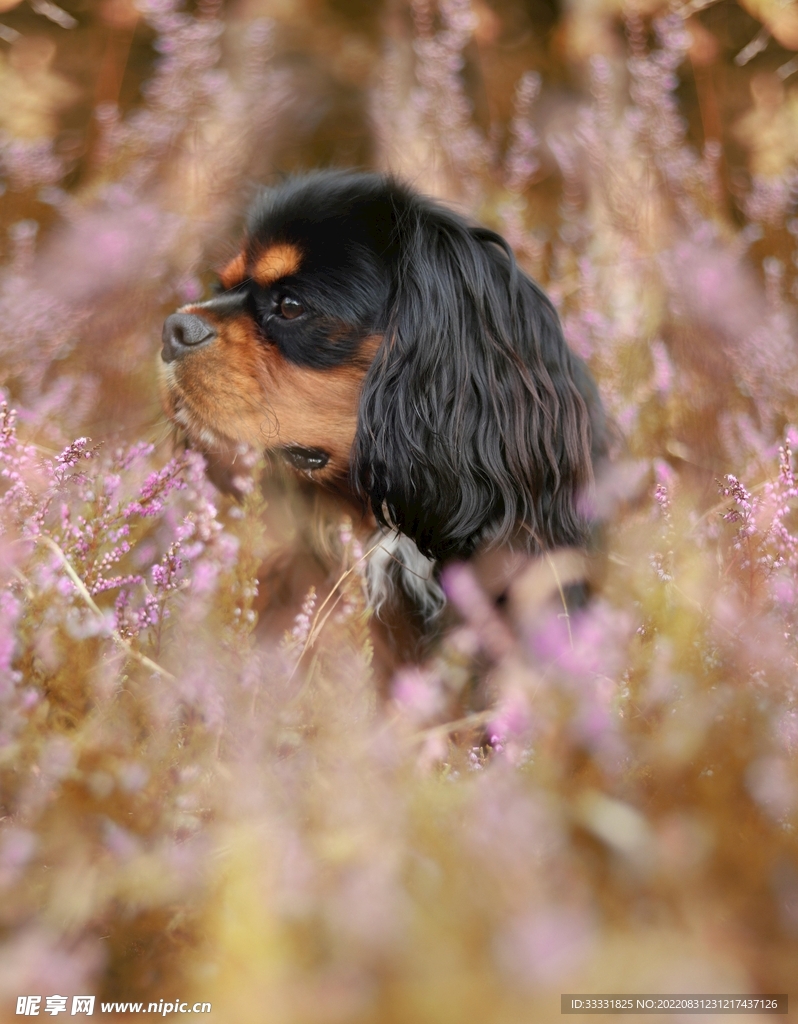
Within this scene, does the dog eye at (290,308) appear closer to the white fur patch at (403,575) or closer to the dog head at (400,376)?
the dog head at (400,376)

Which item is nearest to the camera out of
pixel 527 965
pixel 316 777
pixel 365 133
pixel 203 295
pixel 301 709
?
pixel 527 965

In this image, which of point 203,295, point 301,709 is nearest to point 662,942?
point 301,709

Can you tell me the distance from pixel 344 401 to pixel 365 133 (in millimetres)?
2150

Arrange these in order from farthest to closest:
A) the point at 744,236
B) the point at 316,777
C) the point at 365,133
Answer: the point at 365,133 → the point at 744,236 → the point at 316,777

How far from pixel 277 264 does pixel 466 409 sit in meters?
0.56

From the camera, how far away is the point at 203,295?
2.72 m

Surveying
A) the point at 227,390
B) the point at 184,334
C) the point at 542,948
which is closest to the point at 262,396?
the point at 227,390

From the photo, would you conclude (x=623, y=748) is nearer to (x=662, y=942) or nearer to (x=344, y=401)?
(x=662, y=942)

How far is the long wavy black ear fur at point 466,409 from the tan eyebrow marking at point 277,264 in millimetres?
242

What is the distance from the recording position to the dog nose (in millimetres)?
1877

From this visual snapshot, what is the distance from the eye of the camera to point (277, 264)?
6.53ft

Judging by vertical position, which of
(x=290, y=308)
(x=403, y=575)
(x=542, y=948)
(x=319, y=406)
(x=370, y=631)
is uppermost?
(x=542, y=948)

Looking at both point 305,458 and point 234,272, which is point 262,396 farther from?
point 234,272

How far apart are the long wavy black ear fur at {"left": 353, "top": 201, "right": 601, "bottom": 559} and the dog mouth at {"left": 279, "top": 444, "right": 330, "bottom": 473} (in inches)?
3.4
